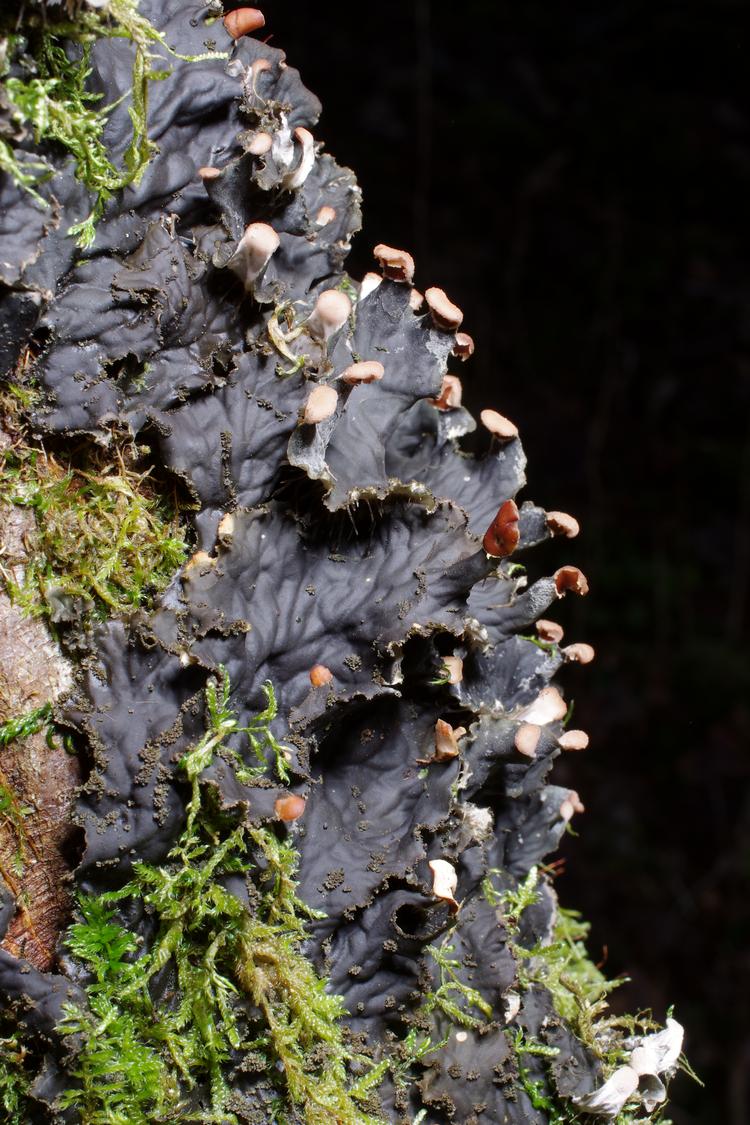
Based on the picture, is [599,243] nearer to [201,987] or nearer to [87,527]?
[87,527]

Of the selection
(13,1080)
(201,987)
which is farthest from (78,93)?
(13,1080)

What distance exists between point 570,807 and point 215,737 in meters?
0.78

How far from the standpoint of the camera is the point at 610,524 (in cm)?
560

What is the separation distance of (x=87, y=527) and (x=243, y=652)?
0.92 ft

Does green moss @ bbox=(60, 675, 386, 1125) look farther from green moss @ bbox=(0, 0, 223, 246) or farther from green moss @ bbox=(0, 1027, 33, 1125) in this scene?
green moss @ bbox=(0, 0, 223, 246)

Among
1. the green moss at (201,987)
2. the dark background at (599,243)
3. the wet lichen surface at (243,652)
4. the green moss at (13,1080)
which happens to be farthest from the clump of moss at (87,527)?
the dark background at (599,243)

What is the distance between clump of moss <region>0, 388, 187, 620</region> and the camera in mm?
1257

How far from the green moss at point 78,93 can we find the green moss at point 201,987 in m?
0.69

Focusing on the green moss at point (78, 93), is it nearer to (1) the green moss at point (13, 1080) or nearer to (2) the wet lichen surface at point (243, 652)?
(2) the wet lichen surface at point (243, 652)

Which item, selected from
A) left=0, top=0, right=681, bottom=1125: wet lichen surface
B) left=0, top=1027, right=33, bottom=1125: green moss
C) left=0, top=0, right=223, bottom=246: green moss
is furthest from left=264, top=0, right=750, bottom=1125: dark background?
left=0, top=1027, right=33, bottom=1125: green moss

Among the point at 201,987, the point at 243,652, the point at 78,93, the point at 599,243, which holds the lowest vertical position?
the point at 599,243

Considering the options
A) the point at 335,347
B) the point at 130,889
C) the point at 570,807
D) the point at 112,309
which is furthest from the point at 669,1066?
the point at 112,309

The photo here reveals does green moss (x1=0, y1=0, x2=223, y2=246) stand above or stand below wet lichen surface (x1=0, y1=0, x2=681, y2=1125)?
above

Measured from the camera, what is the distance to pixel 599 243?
18.9 ft
